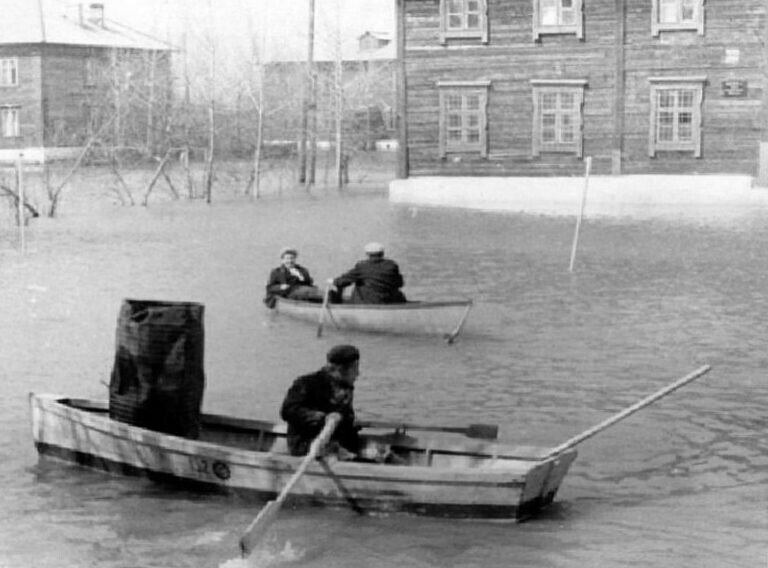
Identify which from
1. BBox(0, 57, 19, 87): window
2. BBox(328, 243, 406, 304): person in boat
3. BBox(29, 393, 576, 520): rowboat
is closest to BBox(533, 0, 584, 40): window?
BBox(328, 243, 406, 304): person in boat

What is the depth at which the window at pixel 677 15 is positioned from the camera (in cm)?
4259

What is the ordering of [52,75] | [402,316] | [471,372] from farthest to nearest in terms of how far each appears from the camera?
[52,75], [402,316], [471,372]

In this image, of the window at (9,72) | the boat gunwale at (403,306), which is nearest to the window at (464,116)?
the boat gunwale at (403,306)

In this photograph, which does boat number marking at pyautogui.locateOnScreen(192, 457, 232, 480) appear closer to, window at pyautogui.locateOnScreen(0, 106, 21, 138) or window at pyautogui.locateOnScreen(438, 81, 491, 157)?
window at pyautogui.locateOnScreen(438, 81, 491, 157)

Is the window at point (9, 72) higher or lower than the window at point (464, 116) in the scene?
higher

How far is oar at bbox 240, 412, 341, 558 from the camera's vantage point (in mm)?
10609

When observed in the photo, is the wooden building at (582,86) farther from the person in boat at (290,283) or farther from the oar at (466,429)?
the oar at (466,429)

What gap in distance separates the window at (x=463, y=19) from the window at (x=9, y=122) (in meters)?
38.6

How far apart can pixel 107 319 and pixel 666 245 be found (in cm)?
1446

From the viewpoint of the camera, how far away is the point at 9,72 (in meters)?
78.1

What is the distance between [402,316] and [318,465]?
9178mm

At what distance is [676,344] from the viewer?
20281 millimetres

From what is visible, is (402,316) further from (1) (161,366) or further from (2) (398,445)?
(2) (398,445)

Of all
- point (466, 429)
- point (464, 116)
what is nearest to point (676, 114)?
point (464, 116)
